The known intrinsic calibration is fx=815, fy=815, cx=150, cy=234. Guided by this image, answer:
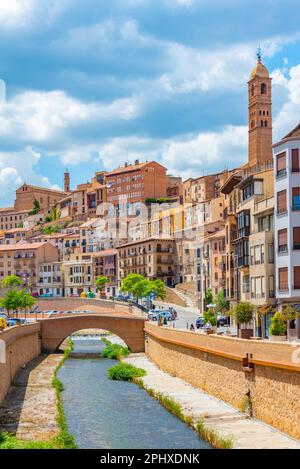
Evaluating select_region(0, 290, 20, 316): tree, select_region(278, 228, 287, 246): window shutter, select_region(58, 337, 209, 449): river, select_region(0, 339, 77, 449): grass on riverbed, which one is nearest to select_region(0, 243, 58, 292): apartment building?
select_region(0, 290, 20, 316): tree

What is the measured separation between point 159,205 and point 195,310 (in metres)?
61.3

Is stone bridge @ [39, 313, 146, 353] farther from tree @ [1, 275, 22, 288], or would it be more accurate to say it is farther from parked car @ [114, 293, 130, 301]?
tree @ [1, 275, 22, 288]

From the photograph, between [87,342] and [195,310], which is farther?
[195,310]

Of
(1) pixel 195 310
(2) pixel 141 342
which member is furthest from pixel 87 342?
(2) pixel 141 342

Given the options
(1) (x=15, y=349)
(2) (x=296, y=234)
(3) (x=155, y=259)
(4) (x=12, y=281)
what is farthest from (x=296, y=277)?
(4) (x=12, y=281)

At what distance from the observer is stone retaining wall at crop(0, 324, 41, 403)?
42103 mm

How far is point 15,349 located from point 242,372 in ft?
74.5

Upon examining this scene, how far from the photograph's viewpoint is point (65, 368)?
59719mm

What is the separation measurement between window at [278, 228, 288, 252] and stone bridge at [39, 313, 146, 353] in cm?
2224

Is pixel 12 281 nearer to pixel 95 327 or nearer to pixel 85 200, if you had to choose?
pixel 85 200

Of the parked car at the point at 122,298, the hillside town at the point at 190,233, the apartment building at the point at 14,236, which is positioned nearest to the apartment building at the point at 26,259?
the hillside town at the point at 190,233

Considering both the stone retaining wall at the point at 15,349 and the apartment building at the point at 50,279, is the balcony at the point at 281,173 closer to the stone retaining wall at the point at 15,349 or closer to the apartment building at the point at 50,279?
the stone retaining wall at the point at 15,349

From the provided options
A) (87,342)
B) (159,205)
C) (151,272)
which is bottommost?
(87,342)
